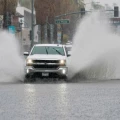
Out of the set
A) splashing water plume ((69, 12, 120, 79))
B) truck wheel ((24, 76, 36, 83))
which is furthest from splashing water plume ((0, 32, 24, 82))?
splashing water plume ((69, 12, 120, 79))

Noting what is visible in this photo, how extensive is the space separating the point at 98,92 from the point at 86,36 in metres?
10.6

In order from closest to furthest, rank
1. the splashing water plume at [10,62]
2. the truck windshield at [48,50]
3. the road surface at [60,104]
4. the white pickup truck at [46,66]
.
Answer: the road surface at [60,104] < the white pickup truck at [46,66] < the truck windshield at [48,50] < the splashing water plume at [10,62]

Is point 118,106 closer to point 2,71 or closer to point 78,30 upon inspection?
point 2,71

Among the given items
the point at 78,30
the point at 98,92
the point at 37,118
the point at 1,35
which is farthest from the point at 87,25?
the point at 37,118

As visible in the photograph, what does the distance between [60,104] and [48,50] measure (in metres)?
12.3

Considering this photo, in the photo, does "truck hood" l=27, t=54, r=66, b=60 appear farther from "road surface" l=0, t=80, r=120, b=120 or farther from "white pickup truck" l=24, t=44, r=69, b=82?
"road surface" l=0, t=80, r=120, b=120

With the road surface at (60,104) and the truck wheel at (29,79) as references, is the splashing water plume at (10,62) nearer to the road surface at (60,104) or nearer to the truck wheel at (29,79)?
the truck wheel at (29,79)

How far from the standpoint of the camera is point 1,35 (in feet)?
105

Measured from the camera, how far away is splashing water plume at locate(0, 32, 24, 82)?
98.9 feet

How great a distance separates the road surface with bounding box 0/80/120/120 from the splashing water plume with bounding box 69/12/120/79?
731 cm

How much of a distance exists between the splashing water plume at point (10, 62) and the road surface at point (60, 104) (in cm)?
681

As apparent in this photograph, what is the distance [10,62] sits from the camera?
30.5m

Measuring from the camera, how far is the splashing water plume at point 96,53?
1214 inches

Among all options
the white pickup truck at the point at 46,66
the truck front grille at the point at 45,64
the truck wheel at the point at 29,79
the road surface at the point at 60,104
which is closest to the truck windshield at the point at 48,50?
the white pickup truck at the point at 46,66
